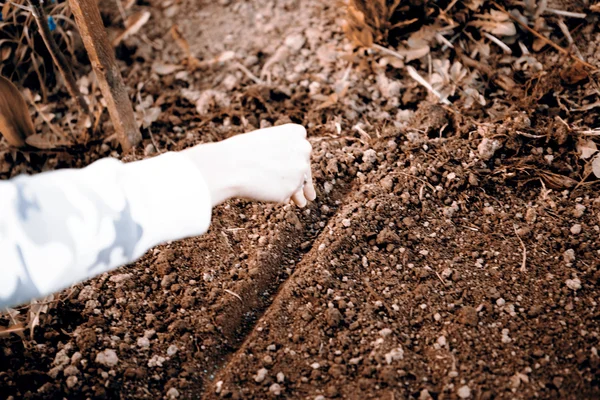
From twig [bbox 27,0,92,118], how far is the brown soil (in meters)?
0.18

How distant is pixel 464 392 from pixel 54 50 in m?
1.53

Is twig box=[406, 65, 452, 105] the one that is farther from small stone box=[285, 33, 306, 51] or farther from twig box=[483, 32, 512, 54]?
small stone box=[285, 33, 306, 51]

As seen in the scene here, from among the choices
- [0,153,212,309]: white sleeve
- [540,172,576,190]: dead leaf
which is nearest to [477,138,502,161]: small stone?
[540,172,576,190]: dead leaf

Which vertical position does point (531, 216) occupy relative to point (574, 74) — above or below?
below

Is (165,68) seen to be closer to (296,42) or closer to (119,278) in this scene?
(296,42)

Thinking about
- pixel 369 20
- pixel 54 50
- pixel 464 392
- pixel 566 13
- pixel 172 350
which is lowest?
pixel 464 392

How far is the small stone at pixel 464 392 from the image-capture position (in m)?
1.17

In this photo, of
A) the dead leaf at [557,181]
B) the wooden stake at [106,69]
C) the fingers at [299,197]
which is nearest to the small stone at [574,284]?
the dead leaf at [557,181]

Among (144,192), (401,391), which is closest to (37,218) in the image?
(144,192)

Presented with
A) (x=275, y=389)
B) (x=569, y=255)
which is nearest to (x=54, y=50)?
Answer: (x=275, y=389)

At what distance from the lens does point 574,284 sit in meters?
1.33

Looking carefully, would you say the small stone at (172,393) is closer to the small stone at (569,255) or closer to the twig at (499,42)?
the small stone at (569,255)

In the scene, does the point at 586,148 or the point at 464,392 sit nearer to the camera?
the point at 464,392

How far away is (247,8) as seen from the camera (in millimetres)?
2266
